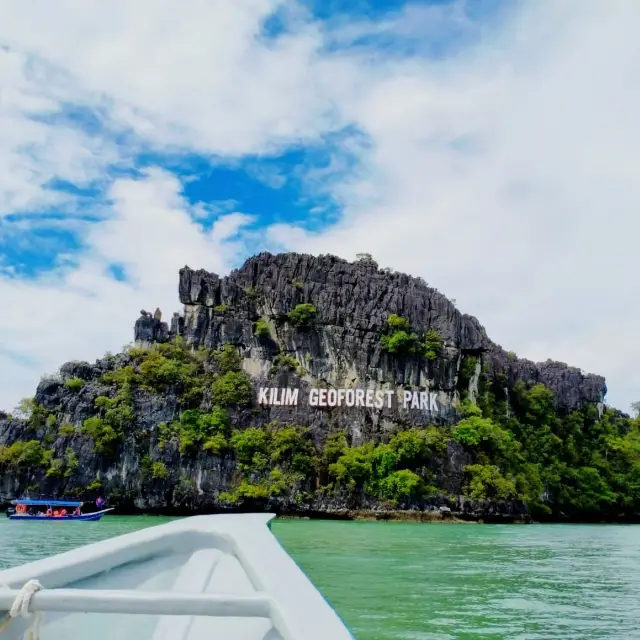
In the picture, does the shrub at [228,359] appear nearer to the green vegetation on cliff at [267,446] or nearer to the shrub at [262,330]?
the green vegetation on cliff at [267,446]

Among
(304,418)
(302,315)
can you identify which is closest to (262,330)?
(302,315)

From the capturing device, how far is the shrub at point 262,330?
136ft

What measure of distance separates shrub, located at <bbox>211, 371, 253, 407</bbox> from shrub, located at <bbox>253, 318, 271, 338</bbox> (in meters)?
3.02

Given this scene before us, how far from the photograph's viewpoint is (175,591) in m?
2.11

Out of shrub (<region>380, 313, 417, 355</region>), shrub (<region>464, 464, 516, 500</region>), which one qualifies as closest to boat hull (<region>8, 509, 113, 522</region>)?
shrub (<region>380, 313, 417, 355</region>)

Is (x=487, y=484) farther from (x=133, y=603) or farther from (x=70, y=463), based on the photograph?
(x=133, y=603)

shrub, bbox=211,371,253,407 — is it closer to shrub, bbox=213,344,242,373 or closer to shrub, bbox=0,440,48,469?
shrub, bbox=213,344,242,373

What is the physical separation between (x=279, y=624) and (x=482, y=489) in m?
36.4

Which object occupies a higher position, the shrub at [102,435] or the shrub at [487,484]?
the shrub at [102,435]

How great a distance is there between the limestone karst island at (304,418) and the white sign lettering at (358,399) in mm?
85

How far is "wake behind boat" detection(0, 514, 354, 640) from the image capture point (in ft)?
5.36

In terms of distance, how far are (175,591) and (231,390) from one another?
37851 mm

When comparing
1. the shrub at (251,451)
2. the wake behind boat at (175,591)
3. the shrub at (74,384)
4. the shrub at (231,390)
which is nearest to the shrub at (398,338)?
the shrub at (231,390)

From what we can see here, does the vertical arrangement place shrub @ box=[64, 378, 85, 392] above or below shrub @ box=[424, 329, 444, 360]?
below
